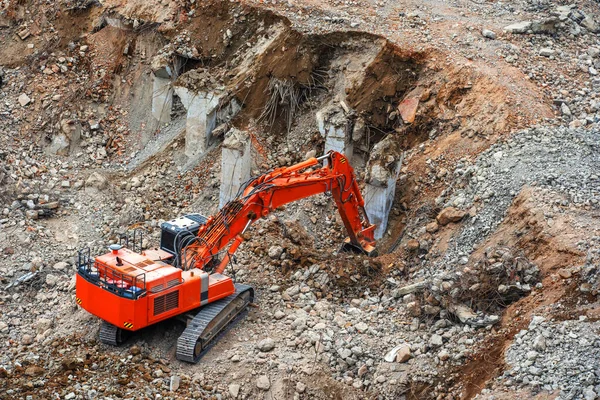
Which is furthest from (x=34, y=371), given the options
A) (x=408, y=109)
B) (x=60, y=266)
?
(x=408, y=109)

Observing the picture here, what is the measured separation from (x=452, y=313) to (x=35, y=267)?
723cm

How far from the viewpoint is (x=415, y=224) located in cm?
1581

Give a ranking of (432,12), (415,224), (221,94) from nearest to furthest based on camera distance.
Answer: (415,224) → (221,94) → (432,12)

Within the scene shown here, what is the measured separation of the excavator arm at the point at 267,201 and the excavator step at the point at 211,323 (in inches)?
23.1

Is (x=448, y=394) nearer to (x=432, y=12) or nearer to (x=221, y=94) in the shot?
(x=221, y=94)

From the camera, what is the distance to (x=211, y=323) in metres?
13.2

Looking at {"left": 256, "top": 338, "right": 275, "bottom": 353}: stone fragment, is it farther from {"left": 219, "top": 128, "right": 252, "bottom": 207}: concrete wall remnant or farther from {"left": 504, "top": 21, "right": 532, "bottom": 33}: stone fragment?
{"left": 504, "top": 21, "right": 532, "bottom": 33}: stone fragment

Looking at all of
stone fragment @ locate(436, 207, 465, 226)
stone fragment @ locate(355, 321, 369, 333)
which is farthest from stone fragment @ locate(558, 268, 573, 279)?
stone fragment @ locate(355, 321, 369, 333)

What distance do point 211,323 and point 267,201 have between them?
217 centimetres

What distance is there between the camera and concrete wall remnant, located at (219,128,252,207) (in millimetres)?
17078

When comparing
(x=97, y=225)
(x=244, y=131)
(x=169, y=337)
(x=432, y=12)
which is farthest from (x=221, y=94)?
(x=169, y=337)

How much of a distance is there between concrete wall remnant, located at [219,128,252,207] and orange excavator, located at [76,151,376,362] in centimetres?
218

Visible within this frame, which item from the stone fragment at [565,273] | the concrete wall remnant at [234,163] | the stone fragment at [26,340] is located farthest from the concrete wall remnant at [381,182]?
the stone fragment at [26,340]

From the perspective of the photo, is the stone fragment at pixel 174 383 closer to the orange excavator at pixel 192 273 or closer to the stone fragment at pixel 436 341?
the orange excavator at pixel 192 273
